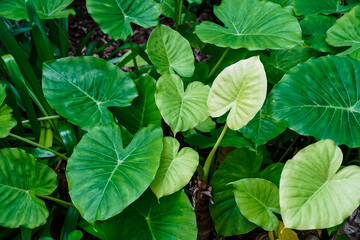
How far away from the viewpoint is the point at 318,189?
2.97 ft

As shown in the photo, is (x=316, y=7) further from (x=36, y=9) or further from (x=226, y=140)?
(x=36, y=9)

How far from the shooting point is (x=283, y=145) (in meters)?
1.79

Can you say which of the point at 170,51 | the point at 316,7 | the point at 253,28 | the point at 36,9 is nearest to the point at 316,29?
the point at 316,7

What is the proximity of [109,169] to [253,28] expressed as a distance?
0.83 metres

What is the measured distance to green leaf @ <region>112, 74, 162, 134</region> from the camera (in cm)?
125

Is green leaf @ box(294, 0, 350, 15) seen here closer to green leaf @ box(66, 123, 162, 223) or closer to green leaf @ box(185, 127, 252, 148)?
green leaf @ box(185, 127, 252, 148)

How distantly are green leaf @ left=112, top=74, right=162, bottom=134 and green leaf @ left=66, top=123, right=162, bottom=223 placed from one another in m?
0.15

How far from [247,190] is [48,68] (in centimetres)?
85

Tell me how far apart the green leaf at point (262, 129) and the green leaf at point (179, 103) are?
0.20m

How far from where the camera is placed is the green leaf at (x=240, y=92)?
970 mm

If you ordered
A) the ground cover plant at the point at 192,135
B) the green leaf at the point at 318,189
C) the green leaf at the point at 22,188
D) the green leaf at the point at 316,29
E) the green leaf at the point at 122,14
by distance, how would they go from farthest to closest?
the green leaf at the point at 316,29 → the green leaf at the point at 122,14 → the green leaf at the point at 22,188 → the ground cover plant at the point at 192,135 → the green leaf at the point at 318,189

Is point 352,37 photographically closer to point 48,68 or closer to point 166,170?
point 166,170

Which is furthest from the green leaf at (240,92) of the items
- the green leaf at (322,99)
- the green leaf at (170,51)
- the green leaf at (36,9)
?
the green leaf at (36,9)

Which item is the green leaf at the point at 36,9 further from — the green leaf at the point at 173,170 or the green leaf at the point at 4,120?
the green leaf at the point at 173,170
